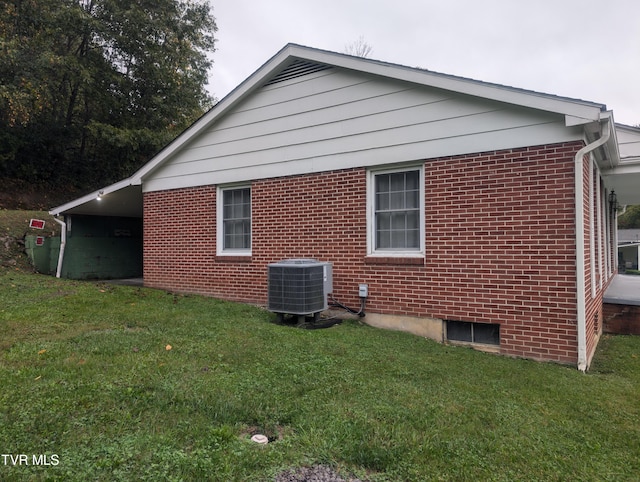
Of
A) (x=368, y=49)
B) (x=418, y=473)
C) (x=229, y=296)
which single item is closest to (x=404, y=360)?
(x=418, y=473)

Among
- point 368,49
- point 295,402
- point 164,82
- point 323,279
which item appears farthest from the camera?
point 368,49

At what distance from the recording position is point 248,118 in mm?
8039

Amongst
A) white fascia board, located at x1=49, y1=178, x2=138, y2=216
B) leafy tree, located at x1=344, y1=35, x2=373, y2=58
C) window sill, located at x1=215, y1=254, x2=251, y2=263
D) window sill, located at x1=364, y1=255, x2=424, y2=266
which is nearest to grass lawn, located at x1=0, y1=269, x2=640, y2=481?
window sill, located at x1=364, y1=255, x2=424, y2=266

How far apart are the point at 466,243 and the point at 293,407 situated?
3.66m

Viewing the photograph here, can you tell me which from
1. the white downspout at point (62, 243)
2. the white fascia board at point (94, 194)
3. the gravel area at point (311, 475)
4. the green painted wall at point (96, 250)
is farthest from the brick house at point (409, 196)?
the green painted wall at point (96, 250)

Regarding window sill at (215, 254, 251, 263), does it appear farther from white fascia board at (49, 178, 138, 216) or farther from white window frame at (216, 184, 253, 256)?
white fascia board at (49, 178, 138, 216)

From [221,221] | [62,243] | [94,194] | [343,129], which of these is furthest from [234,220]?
[62,243]

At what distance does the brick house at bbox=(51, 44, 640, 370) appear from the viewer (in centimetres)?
522

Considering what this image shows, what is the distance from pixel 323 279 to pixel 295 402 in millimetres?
3225

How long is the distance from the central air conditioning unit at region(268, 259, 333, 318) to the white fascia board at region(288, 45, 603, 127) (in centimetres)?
321

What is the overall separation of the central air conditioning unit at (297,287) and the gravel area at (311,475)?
3.76m

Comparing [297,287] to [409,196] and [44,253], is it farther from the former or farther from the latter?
[44,253]

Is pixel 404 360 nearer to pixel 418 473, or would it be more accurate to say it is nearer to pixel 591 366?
pixel 418 473

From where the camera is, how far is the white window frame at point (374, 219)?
6203 mm
